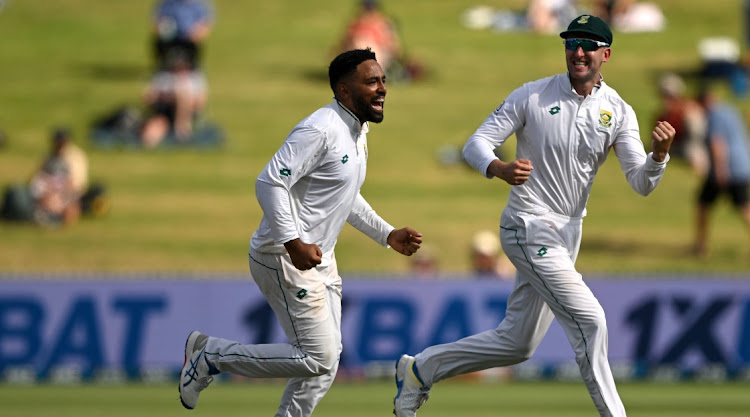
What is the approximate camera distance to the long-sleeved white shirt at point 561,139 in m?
7.34

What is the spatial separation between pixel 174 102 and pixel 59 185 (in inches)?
114

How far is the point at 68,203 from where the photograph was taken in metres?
19.6

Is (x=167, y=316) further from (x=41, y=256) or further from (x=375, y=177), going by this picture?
(x=375, y=177)

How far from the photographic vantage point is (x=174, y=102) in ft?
69.8

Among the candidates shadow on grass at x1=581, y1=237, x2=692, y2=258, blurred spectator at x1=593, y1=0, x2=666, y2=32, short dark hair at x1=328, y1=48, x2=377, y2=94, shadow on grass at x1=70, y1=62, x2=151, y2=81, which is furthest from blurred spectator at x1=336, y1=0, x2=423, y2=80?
short dark hair at x1=328, y1=48, x2=377, y2=94

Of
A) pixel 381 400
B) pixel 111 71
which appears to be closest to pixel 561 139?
pixel 381 400

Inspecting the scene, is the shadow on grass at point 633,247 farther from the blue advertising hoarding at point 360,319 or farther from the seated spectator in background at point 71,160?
the seated spectator in background at point 71,160

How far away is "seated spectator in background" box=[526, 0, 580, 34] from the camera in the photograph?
26.1m

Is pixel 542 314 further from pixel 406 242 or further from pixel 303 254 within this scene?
pixel 303 254

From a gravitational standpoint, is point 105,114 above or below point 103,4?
→ below

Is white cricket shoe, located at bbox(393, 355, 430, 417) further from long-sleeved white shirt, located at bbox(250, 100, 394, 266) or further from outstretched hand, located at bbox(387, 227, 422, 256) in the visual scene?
long-sleeved white shirt, located at bbox(250, 100, 394, 266)

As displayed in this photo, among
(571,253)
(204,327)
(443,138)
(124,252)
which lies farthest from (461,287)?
(443,138)

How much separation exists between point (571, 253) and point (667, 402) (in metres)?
4.24

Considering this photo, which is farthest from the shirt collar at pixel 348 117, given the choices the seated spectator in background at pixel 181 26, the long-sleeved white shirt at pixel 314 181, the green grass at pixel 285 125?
the seated spectator in background at pixel 181 26
